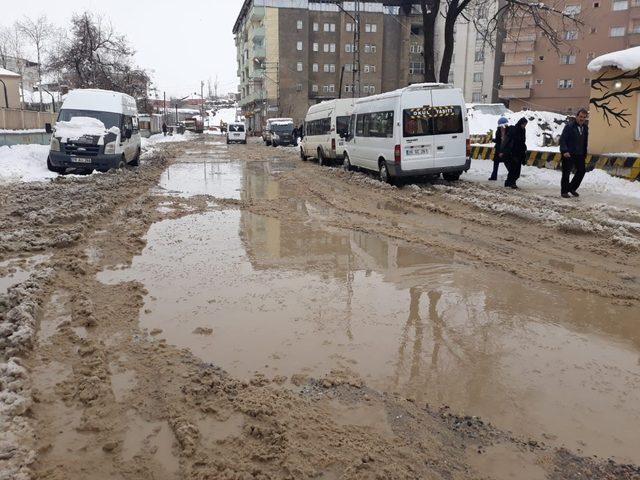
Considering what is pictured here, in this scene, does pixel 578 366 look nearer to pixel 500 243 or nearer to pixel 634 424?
pixel 634 424

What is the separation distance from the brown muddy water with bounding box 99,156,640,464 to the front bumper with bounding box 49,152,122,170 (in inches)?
410

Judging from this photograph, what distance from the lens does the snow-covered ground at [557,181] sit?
12.4 meters

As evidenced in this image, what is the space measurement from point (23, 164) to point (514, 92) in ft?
180

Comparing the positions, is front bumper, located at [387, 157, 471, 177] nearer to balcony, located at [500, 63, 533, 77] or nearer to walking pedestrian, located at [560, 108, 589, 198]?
walking pedestrian, located at [560, 108, 589, 198]

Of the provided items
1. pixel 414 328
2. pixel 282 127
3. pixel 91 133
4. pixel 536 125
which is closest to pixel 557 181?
pixel 414 328

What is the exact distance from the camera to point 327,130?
74.0 ft

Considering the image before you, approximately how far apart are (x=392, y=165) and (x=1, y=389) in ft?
38.8

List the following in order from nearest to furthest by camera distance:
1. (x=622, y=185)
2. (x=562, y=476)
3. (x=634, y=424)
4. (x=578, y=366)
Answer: (x=562, y=476) → (x=634, y=424) → (x=578, y=366) → (x=622, y=185)

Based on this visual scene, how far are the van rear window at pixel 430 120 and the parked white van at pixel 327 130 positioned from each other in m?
4.85

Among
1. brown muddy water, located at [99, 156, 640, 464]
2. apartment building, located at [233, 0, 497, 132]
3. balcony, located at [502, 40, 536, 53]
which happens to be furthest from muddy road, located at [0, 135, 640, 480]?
apartment building, located at [233, 0, 497, 132]

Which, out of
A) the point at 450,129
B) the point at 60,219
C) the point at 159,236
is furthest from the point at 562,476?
the point at 450,129

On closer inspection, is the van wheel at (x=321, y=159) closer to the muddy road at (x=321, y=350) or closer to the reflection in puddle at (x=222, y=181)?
the reflection in puddle at (x=222, y=181)

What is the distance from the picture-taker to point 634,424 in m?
3.37

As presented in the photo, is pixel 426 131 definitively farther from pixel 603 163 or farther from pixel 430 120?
pixel 603 163
